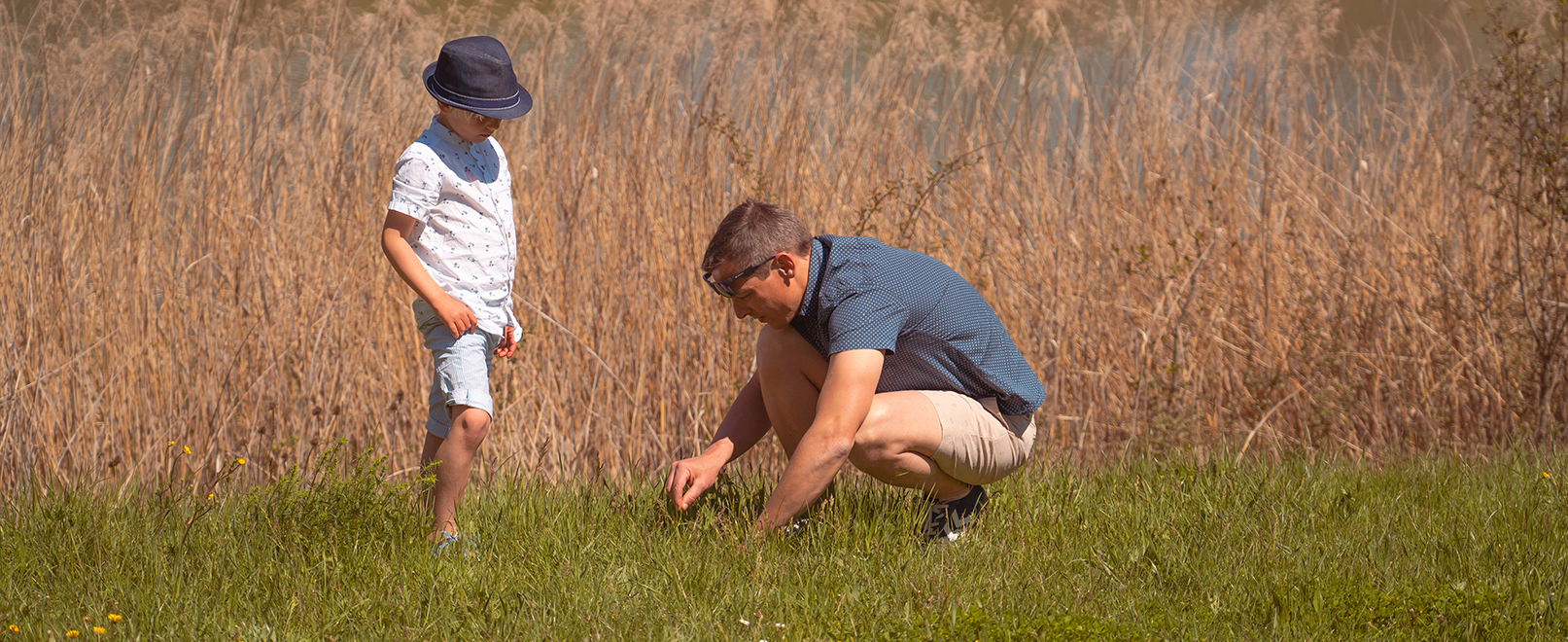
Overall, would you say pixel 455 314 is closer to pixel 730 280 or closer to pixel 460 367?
pixel 460 367

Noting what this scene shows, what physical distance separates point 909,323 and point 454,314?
1.03 meters

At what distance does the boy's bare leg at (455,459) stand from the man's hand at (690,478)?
1.50 ft

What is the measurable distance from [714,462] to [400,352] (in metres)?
1.69

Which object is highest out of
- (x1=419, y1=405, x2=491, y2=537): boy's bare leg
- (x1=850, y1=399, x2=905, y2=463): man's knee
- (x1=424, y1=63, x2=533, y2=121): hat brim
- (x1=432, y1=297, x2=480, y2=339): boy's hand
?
(x1=424, y1=63, x2=533, y2=121): hat brim

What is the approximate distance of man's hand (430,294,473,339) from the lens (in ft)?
7.63

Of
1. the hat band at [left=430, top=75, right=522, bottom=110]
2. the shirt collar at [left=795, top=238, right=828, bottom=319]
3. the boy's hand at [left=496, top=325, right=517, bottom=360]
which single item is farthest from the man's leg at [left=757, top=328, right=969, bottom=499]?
the hat band at [left=430, top=75, right=522, bottom=110]

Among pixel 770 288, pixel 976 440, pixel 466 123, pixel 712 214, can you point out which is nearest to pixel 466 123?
pixel 466 123

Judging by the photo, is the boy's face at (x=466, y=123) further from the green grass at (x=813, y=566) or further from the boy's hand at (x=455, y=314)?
the green grass at (x=813, y=566)

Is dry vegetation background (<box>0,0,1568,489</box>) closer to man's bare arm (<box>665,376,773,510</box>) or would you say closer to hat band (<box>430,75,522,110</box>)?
man's bare arm (<box>665,376,773,510</box>)

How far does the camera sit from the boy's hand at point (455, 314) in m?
2.32

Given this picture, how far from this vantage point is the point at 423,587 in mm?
2137

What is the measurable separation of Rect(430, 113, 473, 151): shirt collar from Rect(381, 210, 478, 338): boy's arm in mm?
233

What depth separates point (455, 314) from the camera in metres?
2.34

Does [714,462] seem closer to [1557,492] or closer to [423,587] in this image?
[423,587]
